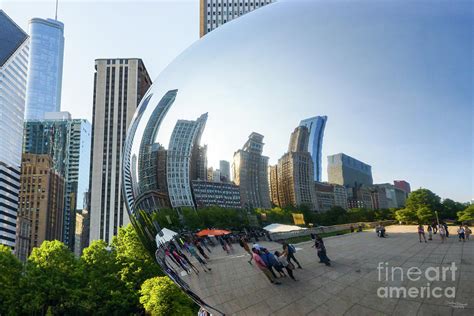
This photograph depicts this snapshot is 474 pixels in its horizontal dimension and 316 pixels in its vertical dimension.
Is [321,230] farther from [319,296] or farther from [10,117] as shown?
[10,117]

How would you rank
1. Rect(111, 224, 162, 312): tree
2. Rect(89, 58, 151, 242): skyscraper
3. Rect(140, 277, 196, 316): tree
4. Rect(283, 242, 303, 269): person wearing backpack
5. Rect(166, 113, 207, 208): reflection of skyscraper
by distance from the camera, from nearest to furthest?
Rect(283, 242, 303, 269): person wearing backpack → Rect(166, 113, 207, 208): reflection of skyscraper → Rect(140, 277, 196, 316): tree → Rect(111, 224, 162, 312): tree → Rect(89, 58, 151, 242): skyscraper

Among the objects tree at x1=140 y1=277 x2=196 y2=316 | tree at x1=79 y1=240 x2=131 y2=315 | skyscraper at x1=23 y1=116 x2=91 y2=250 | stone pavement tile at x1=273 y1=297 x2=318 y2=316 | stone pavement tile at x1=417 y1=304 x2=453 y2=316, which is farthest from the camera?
skyscraper at x1=23 y1=116 x2=91 y2=250

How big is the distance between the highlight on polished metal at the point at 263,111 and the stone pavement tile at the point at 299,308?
0.47 feet

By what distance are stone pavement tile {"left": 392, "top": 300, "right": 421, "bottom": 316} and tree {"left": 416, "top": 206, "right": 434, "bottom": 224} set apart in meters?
0.58

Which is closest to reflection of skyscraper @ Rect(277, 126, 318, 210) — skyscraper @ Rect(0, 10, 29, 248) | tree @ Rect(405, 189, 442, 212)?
tree @ Rect(405, 189, 442, 212)

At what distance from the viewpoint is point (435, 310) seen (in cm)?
259

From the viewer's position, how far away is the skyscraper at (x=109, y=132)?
84188mm

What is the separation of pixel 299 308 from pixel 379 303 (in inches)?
21.4

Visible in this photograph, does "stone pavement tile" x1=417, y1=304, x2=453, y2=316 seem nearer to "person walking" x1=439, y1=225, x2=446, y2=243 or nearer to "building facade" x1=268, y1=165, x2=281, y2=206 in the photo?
"person walking" x1=439, y1=225, x2=446, y2=243

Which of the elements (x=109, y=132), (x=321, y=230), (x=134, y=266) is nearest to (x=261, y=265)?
(x=321, y=230)

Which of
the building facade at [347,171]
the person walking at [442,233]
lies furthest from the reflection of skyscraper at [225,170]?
the person walking at [442,233]

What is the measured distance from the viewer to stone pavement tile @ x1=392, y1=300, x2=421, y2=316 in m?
2.60

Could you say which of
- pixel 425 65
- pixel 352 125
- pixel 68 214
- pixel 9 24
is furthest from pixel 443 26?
pixel 68 214

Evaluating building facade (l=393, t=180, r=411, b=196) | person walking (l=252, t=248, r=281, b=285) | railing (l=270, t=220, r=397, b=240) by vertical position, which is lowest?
person walking (l=252, t=248, r=281, b=285)
